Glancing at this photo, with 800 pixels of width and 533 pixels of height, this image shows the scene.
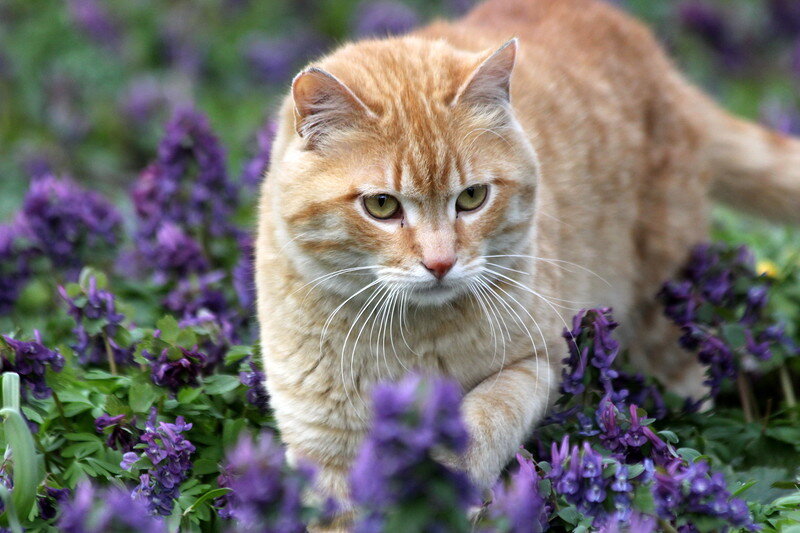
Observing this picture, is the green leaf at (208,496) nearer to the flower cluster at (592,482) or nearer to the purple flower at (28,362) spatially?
the purple flower at (28,362)

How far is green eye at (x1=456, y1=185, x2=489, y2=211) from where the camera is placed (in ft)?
8.02

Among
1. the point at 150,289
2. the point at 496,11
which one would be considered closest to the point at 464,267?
the point at 150,289

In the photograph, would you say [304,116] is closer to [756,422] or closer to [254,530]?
[254,530]

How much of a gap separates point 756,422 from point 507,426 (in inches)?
36.8

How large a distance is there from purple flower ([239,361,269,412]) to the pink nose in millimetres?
717

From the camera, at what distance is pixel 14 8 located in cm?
651

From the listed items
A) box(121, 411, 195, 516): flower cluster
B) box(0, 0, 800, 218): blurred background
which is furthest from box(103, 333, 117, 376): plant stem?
box(0, 0, 800, 218): blurred background

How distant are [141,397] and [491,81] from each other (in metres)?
1.28

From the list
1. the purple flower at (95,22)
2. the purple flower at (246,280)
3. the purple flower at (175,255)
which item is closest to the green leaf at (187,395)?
the purple flower at (246,280)

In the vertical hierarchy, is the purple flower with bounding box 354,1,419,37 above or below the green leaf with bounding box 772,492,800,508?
above

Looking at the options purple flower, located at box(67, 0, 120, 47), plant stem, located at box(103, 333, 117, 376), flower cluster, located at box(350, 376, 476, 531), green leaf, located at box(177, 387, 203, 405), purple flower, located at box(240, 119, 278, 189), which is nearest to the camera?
flower cluster, located at box(350, 376, 476, 531)

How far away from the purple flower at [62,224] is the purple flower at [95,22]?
3.00 m

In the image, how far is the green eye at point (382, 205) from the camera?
237 centimetres

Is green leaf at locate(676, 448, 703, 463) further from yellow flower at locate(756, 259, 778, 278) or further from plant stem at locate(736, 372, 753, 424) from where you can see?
yellow flower at locate(756, 259, 778, 278)
